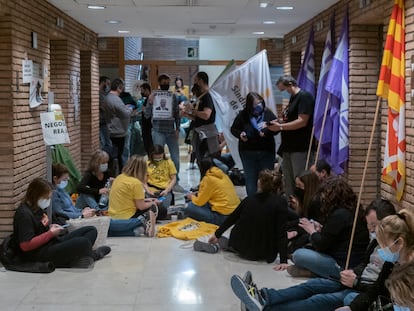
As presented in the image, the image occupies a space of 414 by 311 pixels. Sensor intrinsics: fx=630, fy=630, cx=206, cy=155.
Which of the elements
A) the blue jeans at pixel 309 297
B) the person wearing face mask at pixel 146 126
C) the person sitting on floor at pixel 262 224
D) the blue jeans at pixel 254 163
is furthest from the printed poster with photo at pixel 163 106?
the blue jeans at pixel 309 297

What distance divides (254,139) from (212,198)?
1.16 meters

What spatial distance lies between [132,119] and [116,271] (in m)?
5.93

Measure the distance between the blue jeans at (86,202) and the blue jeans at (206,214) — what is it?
3.78ft

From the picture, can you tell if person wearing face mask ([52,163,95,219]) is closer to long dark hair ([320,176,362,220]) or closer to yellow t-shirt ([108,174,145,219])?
yellow t-shirt ([108,174,145,219])

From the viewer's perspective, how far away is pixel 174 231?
6.98 metres

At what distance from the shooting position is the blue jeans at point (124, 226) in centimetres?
680

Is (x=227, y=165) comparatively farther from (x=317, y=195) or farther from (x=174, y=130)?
(x=317, y=195)

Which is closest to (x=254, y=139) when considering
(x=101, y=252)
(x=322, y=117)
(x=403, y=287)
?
(x=322, y=117)

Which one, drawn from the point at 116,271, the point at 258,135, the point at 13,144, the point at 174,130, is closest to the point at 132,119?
the point at 174,130

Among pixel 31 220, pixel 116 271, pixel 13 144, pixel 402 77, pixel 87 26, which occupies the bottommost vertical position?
pixel 116 271

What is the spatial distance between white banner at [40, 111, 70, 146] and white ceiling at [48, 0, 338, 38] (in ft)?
6.74

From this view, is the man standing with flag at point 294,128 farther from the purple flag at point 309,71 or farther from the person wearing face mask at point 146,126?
the person wearing face mask at point 146,126

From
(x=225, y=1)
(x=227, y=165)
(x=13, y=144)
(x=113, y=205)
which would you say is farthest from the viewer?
(x=227, y=165)

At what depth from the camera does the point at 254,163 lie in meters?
7.84
